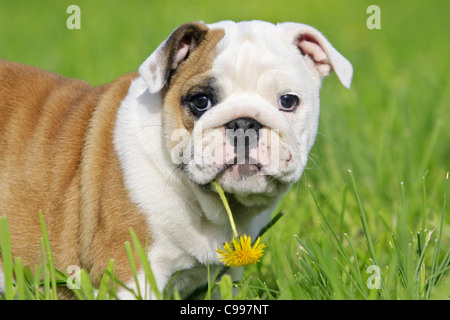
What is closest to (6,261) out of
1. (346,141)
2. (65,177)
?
(65,177)

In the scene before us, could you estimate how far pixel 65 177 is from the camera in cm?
317

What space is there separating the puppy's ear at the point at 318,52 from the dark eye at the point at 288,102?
0.28 m

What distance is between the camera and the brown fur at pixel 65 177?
2975 millimetres

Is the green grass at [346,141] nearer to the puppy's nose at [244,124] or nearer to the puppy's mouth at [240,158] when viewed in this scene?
the puppy's mouth at [240,158]

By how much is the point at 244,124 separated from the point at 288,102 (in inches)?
12.9

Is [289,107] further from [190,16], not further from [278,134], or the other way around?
[190,16]

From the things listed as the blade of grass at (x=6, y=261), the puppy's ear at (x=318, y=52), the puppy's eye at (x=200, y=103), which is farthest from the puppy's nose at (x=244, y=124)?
the blade of grass at (x=6, y=261)

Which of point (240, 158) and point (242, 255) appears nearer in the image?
point (242, 255)

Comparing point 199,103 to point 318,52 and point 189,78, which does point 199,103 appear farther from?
point 318,52

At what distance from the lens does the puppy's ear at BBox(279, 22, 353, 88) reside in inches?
123

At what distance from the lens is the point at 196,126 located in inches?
111

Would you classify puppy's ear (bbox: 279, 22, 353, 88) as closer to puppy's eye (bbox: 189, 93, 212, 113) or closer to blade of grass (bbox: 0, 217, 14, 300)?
puppy's eye (bbox: 189, 93, 212, 113)

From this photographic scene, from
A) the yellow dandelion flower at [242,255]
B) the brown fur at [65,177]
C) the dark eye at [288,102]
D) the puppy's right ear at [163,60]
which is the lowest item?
the yellow dandelion flower at [242,255]
